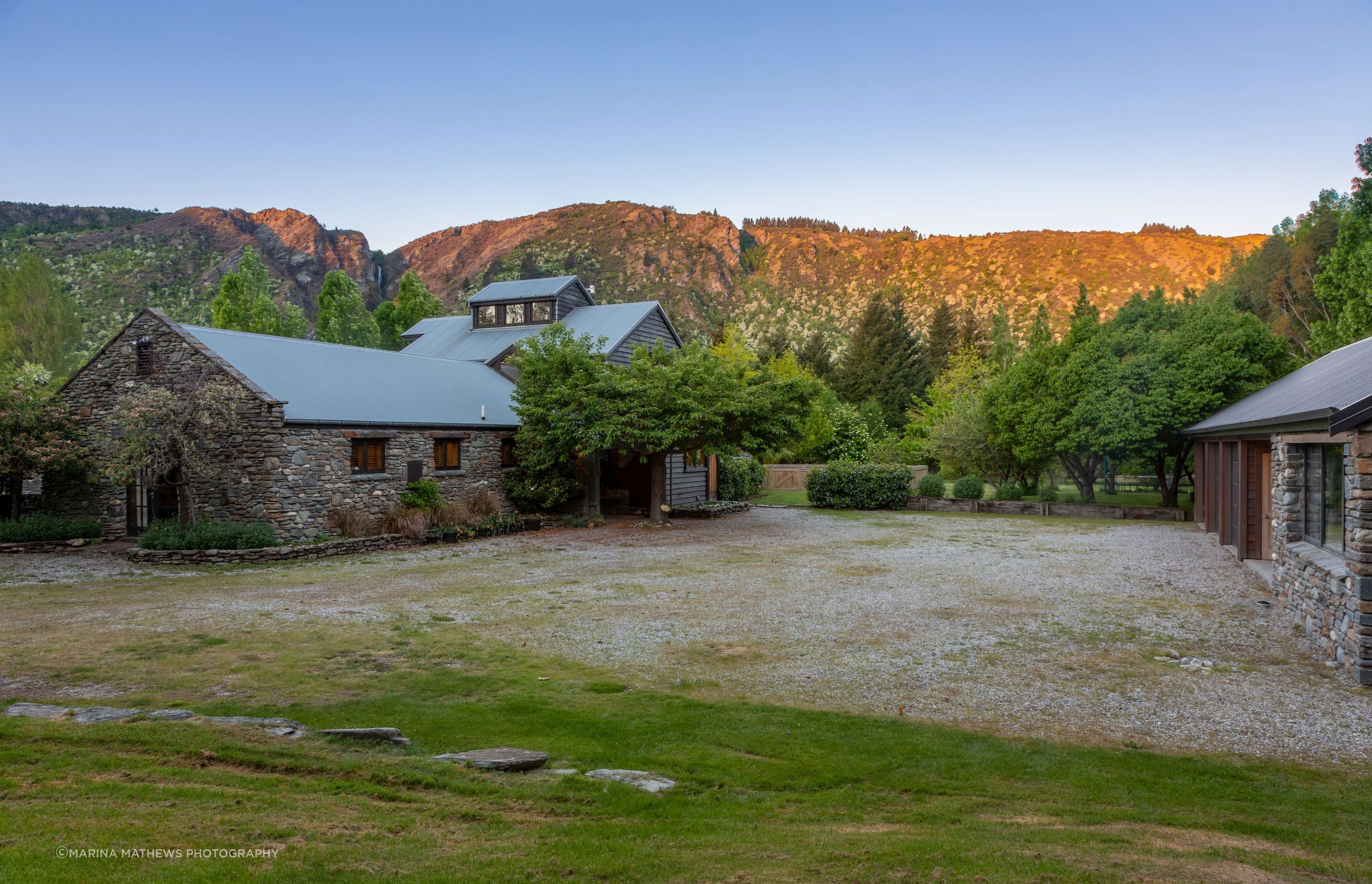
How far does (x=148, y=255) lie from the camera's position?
71.6 meters

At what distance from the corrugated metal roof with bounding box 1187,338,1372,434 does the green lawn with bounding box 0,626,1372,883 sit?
4405 mm

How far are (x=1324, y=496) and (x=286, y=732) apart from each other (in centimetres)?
1113

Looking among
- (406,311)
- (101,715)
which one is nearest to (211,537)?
(101,715)

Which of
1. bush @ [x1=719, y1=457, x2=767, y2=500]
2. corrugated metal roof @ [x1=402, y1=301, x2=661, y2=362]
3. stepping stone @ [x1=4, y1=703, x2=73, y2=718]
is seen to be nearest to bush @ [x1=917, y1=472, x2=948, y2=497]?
bush @ [x1=719, y1=457, x2=767, y2=500]

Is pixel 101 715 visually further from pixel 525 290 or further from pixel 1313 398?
pixel 525 290

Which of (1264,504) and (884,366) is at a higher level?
(884,366)

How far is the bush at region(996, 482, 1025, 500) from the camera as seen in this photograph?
1033 inches

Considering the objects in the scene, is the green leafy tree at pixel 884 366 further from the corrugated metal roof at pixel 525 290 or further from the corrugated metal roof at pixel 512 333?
the corrugated metal roof at pixel 525 290

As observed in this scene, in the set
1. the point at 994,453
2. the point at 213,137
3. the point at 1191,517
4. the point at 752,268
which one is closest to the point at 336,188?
the point at 213,137

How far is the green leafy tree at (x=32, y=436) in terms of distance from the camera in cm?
1606

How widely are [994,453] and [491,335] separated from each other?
19381 millimetres

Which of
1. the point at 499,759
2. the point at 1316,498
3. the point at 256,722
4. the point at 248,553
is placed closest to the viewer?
the point at 499,759

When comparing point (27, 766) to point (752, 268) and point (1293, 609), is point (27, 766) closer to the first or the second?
point (1293, 609)

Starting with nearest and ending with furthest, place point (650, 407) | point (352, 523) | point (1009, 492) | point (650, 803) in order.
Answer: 1. point (650, 803)
2. point (352, 523)
3. point (650, 407)
4. point (1009, 492)
